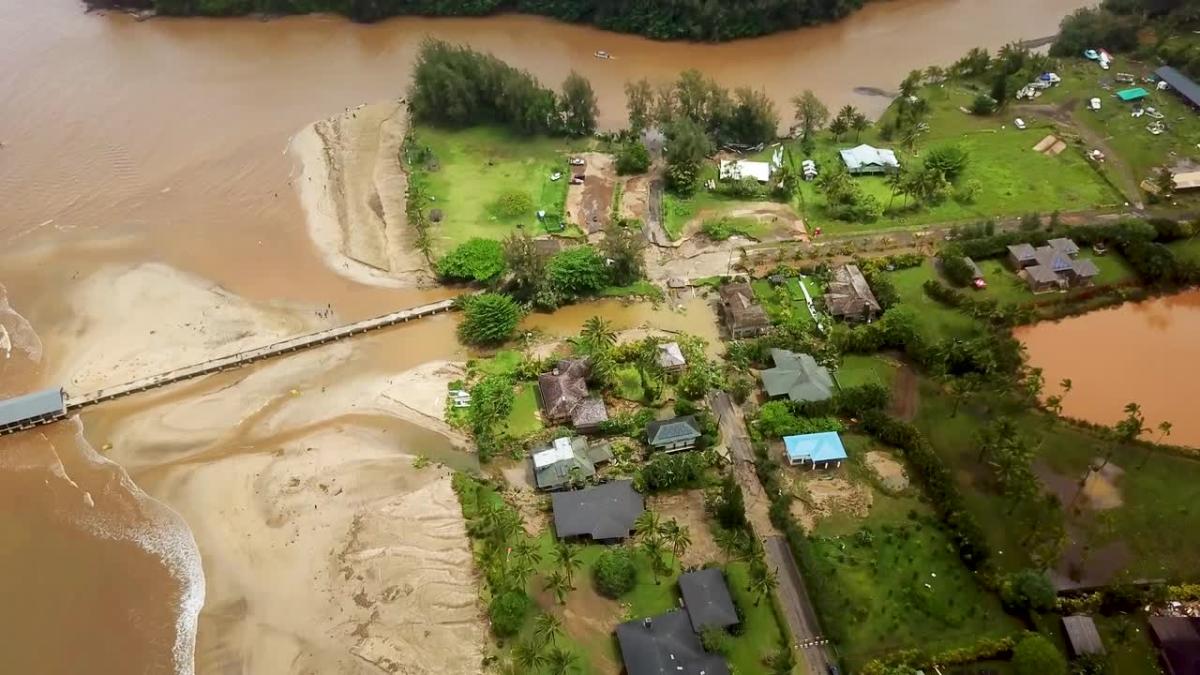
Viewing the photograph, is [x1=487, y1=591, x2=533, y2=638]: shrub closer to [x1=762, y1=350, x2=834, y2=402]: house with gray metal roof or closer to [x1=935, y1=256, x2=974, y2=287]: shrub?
[x1=762, y1=350, x2=834, y2=402]: house with gray metal roof

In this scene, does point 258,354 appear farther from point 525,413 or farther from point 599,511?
point 599,511


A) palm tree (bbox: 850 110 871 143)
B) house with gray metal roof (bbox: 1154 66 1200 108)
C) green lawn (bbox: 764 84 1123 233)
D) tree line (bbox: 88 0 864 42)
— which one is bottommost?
green lawn (bbox: 764 84 1123 233)

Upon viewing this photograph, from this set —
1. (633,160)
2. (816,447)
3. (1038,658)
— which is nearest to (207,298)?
(633,160)

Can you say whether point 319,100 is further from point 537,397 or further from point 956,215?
point 956,215

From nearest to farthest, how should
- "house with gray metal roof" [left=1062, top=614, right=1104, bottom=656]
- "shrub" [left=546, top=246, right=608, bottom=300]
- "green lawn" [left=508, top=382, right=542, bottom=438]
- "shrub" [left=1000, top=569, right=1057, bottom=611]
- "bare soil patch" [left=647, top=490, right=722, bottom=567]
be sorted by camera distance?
"house with gray metal roof" [left=1062, top=614, right=1104, bottom=656], "shrub" [left=1000, top=569, right=1057, bottom=611], "bare soil patch" [left=647, top=490, right=722, bottom=567], "green lawn" [left=508, top=382, right=542, bottom=438], "shrub" [left=546, top=246, right=608, bottom=300]

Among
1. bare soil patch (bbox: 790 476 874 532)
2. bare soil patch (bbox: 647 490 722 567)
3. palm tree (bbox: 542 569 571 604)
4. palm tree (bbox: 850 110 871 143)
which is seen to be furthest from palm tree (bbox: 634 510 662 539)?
palm tree (bbox: 850 110 871 143)

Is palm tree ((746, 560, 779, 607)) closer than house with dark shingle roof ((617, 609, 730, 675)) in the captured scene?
No

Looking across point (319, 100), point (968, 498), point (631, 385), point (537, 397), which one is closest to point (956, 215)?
point (968, 498)

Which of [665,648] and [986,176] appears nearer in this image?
[665,648]
